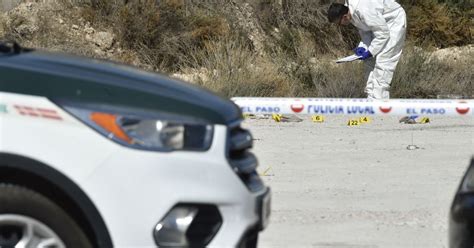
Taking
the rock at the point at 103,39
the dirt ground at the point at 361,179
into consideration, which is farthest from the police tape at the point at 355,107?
the rock at the point at 103,39

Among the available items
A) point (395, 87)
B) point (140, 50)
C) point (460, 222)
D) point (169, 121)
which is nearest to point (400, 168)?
point (460, 222)

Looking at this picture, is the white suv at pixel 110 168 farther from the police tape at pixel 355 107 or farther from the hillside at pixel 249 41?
the hillside at pixel 249 41

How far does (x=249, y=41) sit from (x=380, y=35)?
29.5 ft

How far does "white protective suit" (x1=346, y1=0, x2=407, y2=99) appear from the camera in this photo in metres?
12.8

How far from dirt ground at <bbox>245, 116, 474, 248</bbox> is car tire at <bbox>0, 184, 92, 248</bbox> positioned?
2249 mm

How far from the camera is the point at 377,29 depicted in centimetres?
1278

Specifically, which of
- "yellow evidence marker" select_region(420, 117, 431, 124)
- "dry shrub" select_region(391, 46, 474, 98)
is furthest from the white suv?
"dry shrub" select_region(391, 46, 474, 98)

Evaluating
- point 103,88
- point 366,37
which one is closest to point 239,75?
point 366,37

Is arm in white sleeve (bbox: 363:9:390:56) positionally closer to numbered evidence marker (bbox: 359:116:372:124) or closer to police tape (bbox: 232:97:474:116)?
numbered evidence marker (bbox: 359:116:372:124)

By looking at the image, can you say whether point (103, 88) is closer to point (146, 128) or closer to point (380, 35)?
point (146, 128)

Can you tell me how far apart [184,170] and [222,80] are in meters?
10.4

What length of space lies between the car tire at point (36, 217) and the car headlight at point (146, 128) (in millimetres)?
422

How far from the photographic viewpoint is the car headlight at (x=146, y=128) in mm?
4699

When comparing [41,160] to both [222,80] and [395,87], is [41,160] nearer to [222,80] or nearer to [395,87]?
[222,80]
